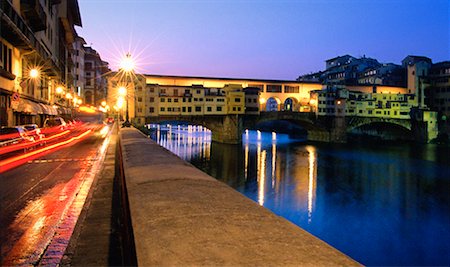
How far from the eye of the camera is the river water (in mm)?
22344

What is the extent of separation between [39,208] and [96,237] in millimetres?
3990

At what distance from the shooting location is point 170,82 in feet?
277

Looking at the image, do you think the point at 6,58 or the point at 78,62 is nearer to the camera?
the point at 6,58

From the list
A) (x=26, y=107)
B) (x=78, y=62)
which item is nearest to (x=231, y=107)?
(x=26, y=107)

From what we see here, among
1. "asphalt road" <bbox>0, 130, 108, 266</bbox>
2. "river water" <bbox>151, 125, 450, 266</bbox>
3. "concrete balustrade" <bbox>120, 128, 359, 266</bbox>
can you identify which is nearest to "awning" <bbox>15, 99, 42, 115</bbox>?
"asphalt road" <bbox>0, 130, 108, 266</bbox>

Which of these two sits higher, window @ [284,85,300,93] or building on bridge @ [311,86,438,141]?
window @ [284,85,300,93]

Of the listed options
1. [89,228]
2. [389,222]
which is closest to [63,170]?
[89,228]

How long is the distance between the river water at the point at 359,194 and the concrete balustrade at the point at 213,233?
1843cm

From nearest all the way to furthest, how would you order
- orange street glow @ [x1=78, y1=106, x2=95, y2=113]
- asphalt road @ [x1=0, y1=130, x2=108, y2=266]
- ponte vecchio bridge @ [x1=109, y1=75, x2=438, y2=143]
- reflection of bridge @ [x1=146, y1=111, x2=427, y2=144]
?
asphalt road @ [x1=0, y1=130, x2=108, y2=266] → ponte vecchio bridge @ [x1=109, y1=75, x2=438, y2=143] → reflection of bridge @ [x1=146, y1=111, x2=427, y2=144] → orange street glow @ [x1=78, y1=106, x2=95, y2=113]

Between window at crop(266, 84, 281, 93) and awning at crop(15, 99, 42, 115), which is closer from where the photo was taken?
awning at crop(15, 99, 42, 115)

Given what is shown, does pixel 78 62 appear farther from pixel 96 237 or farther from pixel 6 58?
pixel 96 237

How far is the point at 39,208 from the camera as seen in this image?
8.52 meters

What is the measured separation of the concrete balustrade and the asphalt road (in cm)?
206

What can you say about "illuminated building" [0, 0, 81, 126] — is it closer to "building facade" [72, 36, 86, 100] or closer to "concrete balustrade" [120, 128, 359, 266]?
"concrete balustrade" [120, 128, 359, 266]
